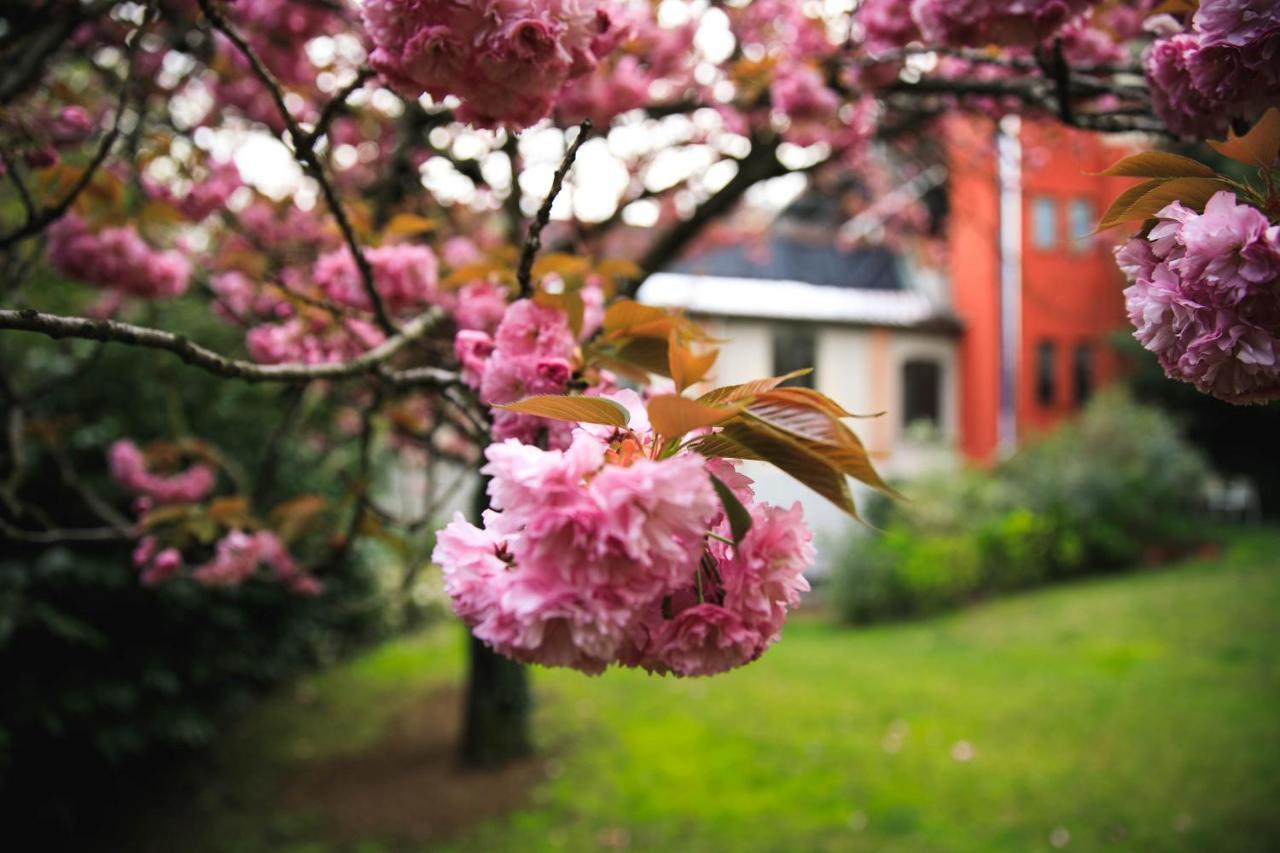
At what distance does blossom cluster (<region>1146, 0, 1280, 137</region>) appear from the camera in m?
0.89

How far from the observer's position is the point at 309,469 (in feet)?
14.9

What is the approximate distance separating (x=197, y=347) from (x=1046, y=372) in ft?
47.9

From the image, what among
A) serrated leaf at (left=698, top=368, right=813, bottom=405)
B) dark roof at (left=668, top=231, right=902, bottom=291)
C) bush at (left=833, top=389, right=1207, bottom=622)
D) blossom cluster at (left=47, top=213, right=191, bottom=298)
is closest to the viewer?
serrated leaf at (left=698, top=368, right=813, bottom=405)

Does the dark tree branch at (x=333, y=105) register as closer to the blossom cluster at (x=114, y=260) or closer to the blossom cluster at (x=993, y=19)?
the blossom cluster at (x=993, y=19)

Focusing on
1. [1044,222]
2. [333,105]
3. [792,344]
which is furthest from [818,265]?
[333,105]

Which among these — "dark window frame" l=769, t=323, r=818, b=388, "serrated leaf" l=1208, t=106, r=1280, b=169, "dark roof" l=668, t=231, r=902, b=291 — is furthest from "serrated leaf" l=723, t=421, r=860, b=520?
"dark roof" l=668, t=231, r=902, b=291

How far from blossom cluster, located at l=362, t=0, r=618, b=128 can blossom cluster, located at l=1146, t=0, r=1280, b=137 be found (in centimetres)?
68

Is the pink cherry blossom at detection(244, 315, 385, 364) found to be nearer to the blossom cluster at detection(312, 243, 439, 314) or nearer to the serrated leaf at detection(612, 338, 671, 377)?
the blossom cluster at detection(312, 243, 439, 314)

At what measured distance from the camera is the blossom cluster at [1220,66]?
2.92 feet

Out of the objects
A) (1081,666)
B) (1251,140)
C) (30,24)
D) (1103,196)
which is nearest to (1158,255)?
(1251,140)

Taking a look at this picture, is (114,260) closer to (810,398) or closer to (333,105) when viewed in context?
(333,105)

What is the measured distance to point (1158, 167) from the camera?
2.72 feet

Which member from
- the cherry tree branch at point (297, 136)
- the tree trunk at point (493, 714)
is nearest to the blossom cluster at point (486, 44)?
the cherry tree branch at point (297, 136)

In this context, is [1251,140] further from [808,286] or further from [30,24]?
[808,286]
